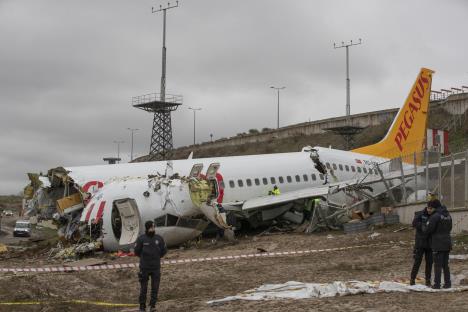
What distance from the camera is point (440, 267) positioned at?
12867 mm

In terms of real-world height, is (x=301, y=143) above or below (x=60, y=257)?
above

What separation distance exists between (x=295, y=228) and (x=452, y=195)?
748cm

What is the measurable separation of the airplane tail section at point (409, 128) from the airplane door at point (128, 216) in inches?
728

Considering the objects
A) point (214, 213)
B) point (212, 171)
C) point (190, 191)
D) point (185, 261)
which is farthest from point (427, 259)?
point (212, 171)

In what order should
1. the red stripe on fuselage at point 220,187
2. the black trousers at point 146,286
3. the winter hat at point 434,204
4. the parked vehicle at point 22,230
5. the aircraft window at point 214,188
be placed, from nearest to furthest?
the black trousers at point 146,286
the winter hat at point 434,204
the aircraft window at point 214,188
the red stripe on fuselage at point 220,187
the parked vehicle at point 22,230

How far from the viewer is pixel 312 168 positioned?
31953 millimetres

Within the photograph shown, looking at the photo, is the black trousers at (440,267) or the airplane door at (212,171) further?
the airplane door at (212,171)

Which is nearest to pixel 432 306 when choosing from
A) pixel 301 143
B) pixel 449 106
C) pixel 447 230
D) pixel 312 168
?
pixel 447 230

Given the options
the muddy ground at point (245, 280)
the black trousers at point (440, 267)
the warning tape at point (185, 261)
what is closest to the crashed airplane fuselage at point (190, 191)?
the muddy ground at point (245, 280)

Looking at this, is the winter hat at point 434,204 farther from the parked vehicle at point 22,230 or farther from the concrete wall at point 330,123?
the concrete wall at point 330,123

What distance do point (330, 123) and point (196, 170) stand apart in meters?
63.5

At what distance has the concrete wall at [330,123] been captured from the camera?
74.2 meters

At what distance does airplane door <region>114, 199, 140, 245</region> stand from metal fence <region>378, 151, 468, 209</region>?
10189 mm

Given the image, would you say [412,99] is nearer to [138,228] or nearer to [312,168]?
[312,168]
